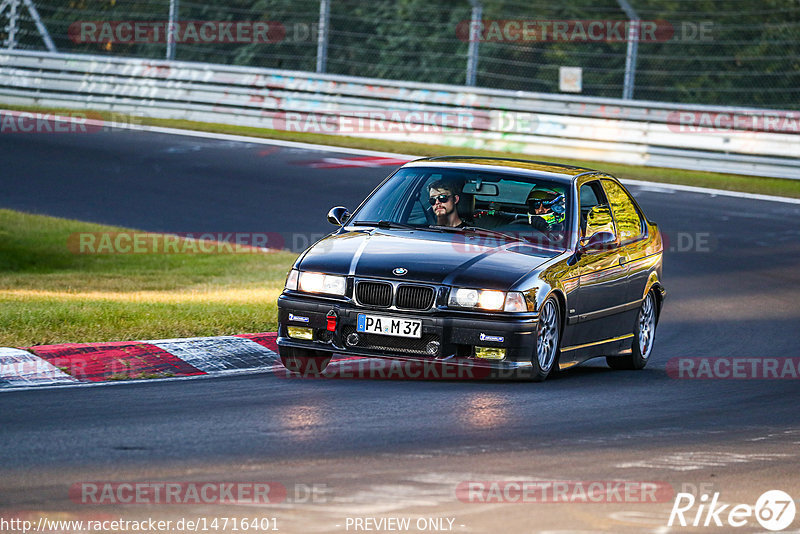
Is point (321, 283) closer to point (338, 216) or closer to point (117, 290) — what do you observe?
point (338, 216)

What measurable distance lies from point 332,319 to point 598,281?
2159 millimetres

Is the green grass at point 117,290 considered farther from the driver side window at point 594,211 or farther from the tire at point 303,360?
the driver side window at point 594,211

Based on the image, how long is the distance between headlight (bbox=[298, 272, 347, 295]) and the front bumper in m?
0.08

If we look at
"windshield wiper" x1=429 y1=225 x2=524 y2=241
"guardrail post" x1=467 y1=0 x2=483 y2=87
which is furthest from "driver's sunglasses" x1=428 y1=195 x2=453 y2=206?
"guardrail post" x1=467 y1=0 x2=483 y2=87

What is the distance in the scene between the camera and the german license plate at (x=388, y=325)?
28.7 ft

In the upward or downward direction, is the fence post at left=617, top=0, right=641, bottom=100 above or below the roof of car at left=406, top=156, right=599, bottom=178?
above

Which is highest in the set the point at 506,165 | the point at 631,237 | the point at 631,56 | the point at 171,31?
the point at 171,31

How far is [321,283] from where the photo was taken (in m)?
8.99

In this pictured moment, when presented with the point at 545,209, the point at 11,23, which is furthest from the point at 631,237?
the point at 11,23

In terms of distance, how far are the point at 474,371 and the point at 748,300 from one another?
554 centimetres

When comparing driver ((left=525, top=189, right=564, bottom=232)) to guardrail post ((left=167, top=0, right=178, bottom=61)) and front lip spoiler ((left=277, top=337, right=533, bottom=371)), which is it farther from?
guardrail post ((left=167, top=0, right=178, bottom=61))

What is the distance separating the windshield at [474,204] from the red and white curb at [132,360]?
4.02 ft

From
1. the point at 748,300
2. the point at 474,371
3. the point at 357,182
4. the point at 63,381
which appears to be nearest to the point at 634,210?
the point at 474,371

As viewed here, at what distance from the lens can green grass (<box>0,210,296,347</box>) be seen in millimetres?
10250
